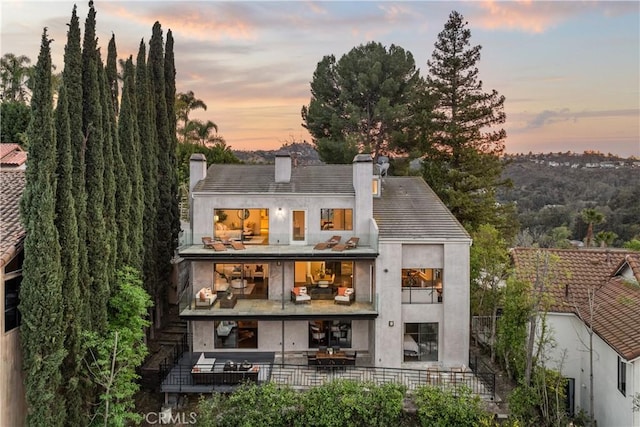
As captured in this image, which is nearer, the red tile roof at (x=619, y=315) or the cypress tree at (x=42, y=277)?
the cypress tree at (x=42, y=277)

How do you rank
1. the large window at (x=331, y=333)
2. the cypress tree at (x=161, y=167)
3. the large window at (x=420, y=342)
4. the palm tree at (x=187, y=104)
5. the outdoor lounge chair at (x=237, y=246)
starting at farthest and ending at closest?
1. the palm tree at (x=187, y=104)
2. the cypress tree at (x=161, y=167)
3. the large window at (x=331, y=333)
4. the outdoor lounge chair at (x=237, y=246)
5. the large window at (x=420, y=342)

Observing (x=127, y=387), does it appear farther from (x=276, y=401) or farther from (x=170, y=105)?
(x=170, y=105)

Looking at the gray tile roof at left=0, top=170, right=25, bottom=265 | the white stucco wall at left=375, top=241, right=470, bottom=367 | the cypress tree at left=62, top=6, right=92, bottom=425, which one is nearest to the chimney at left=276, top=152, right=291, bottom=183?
the white stucco wall at left=375, top=241, right=470, bottom=367

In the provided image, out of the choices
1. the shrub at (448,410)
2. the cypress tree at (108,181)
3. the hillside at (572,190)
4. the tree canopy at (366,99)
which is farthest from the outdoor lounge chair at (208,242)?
the hillside at (572,190)

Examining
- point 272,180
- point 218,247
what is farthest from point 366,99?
point 218,247

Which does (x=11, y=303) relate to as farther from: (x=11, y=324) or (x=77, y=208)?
(x=77, y=208)

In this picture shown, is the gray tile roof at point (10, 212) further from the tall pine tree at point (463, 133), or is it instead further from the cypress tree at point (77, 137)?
the tall pine tree at point (463, 133)

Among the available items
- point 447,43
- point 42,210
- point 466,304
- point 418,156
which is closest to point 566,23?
point 447,43

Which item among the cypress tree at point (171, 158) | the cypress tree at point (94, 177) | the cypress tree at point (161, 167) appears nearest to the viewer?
the cypress tree at point (94, 177)

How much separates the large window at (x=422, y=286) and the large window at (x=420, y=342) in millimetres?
1146

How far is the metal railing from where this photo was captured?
16422mm

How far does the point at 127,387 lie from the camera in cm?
1438

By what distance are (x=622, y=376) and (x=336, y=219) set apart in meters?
12.9

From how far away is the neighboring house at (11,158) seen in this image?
68.2 feet
